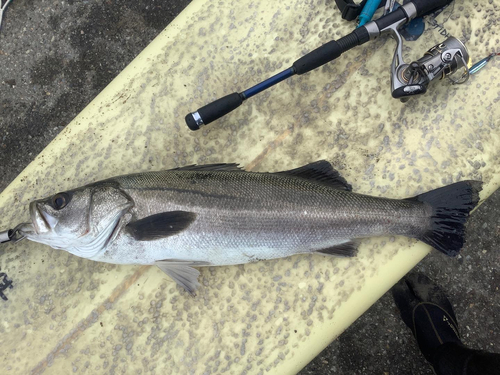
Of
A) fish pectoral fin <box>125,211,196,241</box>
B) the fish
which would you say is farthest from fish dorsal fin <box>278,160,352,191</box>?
fish pectoral fin <box>125,211,196,241</box>

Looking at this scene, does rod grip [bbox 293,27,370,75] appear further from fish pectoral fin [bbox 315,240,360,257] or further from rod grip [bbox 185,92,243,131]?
fish pectoral fin [bbox 315,240,360,257]

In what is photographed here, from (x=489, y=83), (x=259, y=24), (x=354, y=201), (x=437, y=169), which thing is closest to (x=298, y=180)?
(x=354, y=201)

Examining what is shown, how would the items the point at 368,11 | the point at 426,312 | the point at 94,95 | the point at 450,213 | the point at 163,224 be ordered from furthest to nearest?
the point at 94,95, the point at 426,312, the point at 368,11, the point at 450,213, the point at 163,224

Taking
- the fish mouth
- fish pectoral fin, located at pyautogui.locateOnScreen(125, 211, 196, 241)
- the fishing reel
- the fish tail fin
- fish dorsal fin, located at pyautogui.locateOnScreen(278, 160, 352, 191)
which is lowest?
the fish tail fin

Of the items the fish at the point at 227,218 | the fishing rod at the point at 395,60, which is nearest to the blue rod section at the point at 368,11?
the fishing rod at the point at 395,60

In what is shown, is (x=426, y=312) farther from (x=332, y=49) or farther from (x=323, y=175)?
(x=332, y=49)

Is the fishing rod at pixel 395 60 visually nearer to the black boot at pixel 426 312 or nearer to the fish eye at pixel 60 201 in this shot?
the fish eye at pixel 60 201

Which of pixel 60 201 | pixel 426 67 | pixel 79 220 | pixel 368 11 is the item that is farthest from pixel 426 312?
pixel 60 201
